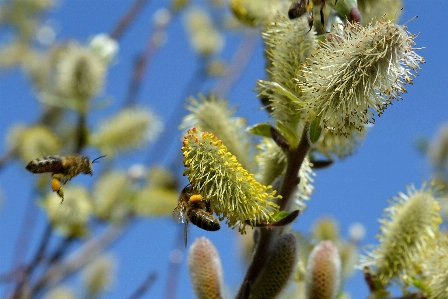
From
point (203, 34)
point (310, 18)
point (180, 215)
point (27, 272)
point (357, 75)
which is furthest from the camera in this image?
point (203, 34)

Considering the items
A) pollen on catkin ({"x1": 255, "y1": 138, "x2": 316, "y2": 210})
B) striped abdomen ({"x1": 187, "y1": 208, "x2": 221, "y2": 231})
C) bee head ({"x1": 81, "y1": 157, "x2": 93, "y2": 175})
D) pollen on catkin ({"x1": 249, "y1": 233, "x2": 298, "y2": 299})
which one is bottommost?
pollen on catkin ({"x1": 249, "y1": 233, "x2": 298, "y2": 299})

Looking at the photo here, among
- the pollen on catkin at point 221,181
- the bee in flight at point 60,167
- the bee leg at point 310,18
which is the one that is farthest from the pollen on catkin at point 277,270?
the bee in flight at point 60,167

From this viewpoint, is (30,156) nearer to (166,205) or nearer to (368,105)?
(166,205)

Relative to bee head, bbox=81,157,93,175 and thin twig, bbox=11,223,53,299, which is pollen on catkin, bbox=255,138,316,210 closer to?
bee head, bbox=81,157,93,175

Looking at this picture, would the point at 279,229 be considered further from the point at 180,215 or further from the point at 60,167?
the point at 60,167

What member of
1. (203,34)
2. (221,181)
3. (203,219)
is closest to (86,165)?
(203,219)

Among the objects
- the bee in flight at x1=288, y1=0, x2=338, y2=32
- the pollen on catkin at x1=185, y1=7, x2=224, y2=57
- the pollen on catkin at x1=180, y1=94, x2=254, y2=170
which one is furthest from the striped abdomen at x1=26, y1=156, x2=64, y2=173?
the pollen on catkin at x1=185, y1=7, x2=224, y2=57

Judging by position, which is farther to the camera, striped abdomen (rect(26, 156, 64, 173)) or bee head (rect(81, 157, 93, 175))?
bee head (rect(81, 157, 93, 175))
